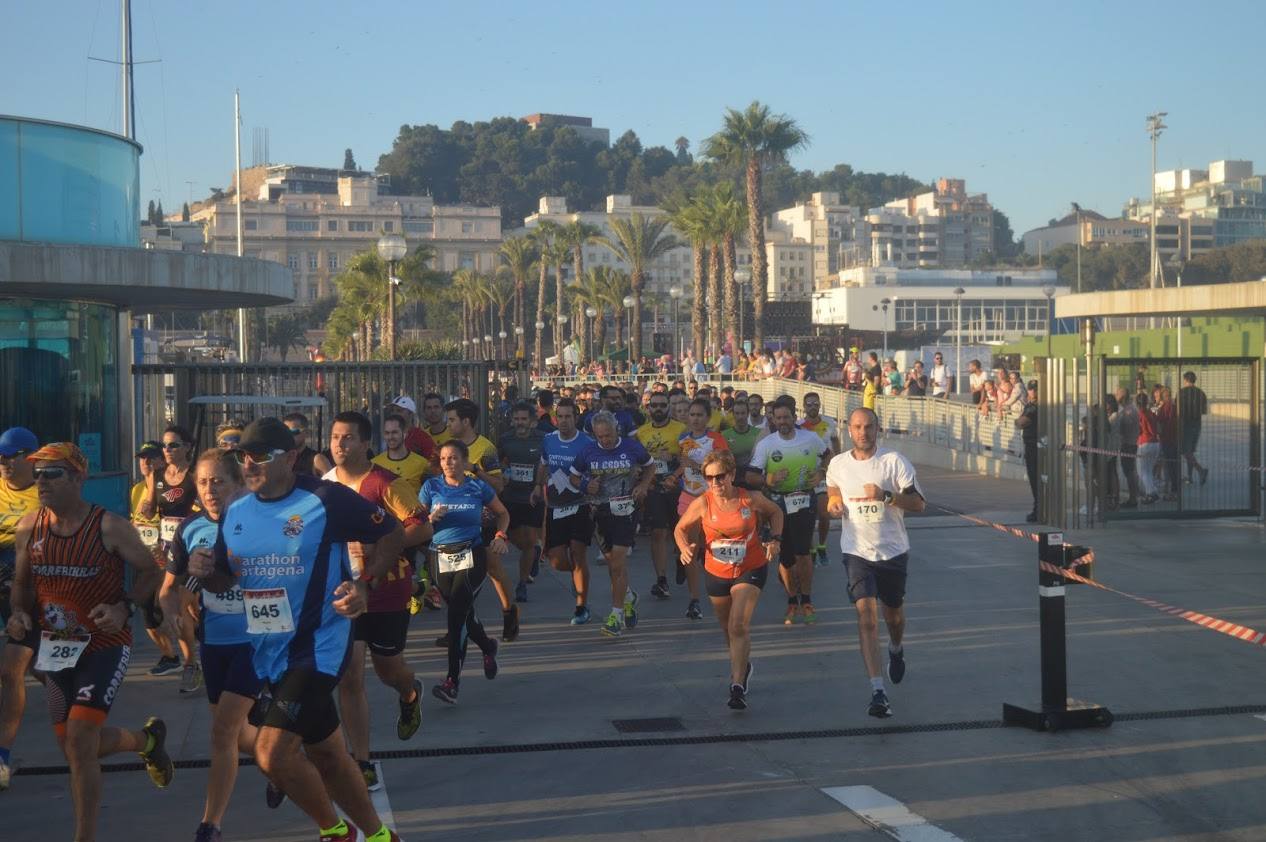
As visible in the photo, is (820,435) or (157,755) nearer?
(157,755)

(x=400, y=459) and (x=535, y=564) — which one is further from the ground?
(x=400, y=459)

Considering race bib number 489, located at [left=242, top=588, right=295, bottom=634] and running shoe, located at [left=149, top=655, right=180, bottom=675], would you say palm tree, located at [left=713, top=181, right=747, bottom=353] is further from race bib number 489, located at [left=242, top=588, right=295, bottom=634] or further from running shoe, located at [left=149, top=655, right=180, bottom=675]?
race bib number 489, located at [left=242, top=588, right=295, bottom=634]

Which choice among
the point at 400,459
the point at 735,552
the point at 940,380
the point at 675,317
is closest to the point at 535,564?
the point at 400,459

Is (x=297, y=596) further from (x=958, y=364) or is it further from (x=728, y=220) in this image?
(x=728, y=220)

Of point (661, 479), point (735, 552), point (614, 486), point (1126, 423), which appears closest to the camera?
point (735, 552)

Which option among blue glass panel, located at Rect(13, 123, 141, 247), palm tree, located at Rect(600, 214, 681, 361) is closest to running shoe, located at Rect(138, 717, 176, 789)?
blue glass panel, located at Rect(13, 123, 141, 247)

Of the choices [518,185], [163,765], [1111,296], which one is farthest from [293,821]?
[518,185]

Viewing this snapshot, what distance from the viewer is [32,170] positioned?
39.2 feet

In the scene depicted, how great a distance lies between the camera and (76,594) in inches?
237

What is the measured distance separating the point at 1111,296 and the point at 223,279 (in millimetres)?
11655

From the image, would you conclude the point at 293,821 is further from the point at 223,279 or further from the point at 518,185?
the point at 518,185

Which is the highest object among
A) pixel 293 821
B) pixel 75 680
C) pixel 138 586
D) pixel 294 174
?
pixel 294 174

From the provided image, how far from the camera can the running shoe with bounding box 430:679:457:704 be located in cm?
872

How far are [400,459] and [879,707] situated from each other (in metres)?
3.46
